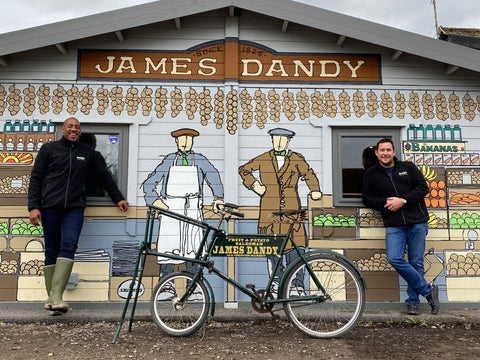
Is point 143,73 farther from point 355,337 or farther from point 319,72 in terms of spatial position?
point 355,337

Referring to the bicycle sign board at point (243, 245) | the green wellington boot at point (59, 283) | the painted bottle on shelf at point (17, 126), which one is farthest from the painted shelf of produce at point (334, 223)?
the painted bottle on shelf at point (17, 126)

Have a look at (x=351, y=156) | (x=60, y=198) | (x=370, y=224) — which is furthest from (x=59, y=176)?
(x=370, y=224)

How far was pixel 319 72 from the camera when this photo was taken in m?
5.73

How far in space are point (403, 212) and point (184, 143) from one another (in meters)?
2.83

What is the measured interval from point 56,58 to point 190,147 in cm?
210

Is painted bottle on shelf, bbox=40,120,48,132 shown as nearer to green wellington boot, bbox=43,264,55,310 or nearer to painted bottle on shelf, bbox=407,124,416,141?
green wellington boot, bbox=43,264,55,310

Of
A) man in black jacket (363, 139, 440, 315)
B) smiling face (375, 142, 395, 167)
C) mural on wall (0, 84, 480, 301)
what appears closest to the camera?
man in black jacket (363, 139, 440, 315)

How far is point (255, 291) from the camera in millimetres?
4391

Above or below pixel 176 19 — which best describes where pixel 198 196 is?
below

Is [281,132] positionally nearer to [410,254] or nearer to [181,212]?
[181,212]

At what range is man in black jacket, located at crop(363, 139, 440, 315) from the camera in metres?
5.09

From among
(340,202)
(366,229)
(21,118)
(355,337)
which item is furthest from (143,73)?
(355,337)

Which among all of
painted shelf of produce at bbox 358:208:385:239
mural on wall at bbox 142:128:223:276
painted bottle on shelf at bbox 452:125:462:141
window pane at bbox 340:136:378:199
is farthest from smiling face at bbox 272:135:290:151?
painted bottle on shelf at bbox 452:125:462:141

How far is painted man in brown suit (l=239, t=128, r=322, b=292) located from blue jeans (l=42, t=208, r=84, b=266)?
2.09 metres
